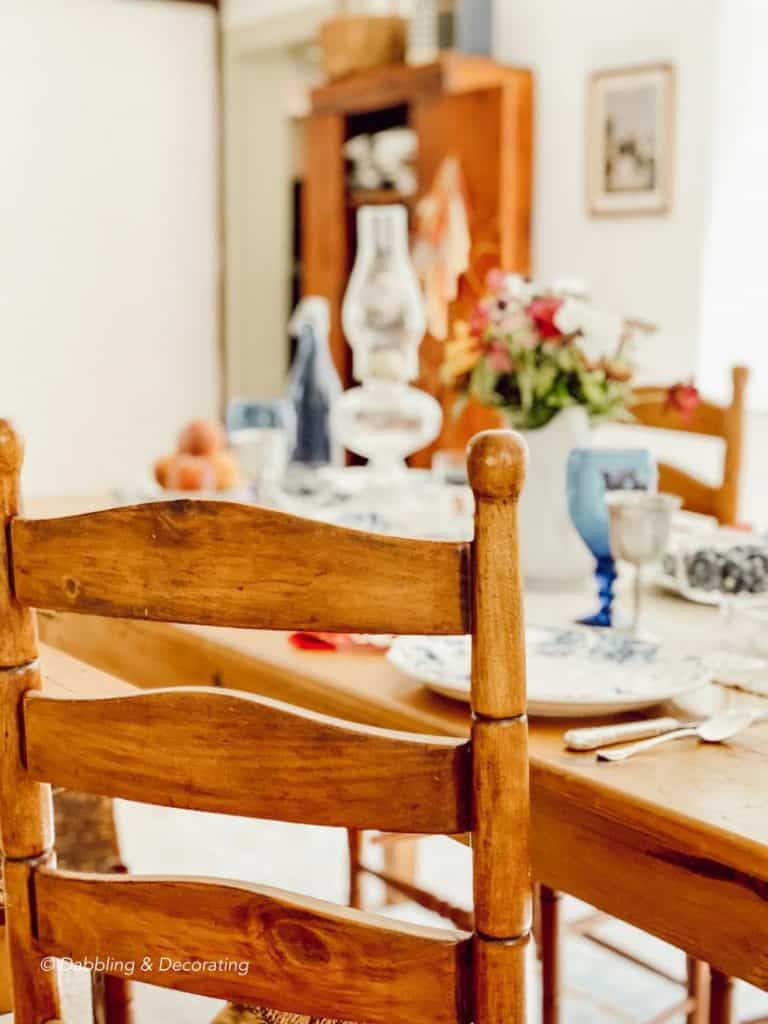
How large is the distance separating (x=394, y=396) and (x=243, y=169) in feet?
10.4

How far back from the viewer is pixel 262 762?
0.79m

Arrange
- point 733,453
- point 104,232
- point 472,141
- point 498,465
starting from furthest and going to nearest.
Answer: point 104,232
point 472,141
point 733,453
point 498,465

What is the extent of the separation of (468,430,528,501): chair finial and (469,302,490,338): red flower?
0.96 metres

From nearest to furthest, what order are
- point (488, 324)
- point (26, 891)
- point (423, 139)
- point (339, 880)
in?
1. point (26, 891)
2. point (488, 324)
3. point (339, 880)
4. point (423, 139)

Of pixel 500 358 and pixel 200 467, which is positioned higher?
pixel 500 358

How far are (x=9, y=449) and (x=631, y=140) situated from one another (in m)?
3.03

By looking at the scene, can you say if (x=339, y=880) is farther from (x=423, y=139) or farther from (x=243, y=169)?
(x=243, y=169)

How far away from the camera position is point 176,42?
4902 mm

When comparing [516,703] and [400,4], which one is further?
[400,4]

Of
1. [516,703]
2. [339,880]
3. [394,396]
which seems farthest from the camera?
[339,880]

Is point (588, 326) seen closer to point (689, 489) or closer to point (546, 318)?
point (546, 318)

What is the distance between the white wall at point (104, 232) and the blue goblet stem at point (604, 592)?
11.9 ft

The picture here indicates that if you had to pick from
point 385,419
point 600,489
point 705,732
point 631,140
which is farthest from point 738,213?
point 705,732

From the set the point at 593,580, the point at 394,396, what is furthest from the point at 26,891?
the point at 394,396
